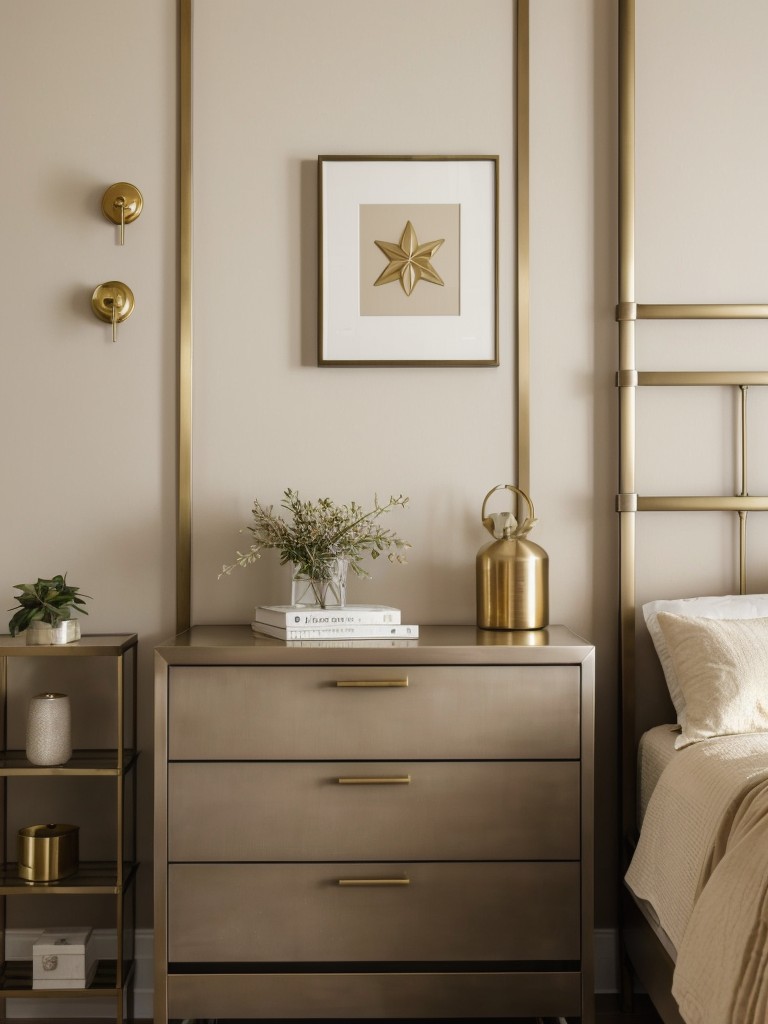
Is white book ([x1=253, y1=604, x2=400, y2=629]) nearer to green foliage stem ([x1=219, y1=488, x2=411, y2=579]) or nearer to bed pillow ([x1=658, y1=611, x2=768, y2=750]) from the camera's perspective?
green foliage stem ([x1=219, y1=488, x2=411, y2=579])

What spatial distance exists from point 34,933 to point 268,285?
65.0 inches

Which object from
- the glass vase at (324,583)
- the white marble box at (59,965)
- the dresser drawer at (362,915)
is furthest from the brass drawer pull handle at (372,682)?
the white marble box at (59,965)

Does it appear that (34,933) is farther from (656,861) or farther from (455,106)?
(455,106)

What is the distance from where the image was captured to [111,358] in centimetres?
213

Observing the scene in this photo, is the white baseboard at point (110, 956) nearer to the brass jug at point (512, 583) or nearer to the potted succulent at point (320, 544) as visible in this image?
the brass jug at point (512, 583)

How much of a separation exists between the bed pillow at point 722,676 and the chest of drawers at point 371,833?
0.24m

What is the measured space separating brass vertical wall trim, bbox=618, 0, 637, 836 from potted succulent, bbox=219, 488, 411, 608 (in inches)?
21.1

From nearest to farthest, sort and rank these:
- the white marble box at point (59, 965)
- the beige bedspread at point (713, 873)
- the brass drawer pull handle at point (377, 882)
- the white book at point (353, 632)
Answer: the beige bedspread at point (713, 873) < the brass drawer pull handle at point (377, 882) < the white book at point (353, 632) < the white marble box at point (59, 965)

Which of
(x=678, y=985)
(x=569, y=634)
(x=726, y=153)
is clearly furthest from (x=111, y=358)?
(x=678, y=985)

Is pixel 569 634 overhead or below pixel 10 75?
below

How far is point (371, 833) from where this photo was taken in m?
1.72

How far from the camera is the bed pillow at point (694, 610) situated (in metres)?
1.95

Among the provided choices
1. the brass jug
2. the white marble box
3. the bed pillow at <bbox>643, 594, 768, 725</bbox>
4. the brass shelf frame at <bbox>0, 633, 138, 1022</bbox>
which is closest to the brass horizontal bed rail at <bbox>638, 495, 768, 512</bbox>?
the bed pillow at <bbox>643, 594, 768, 725</bbox>

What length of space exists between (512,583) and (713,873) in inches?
29.4
